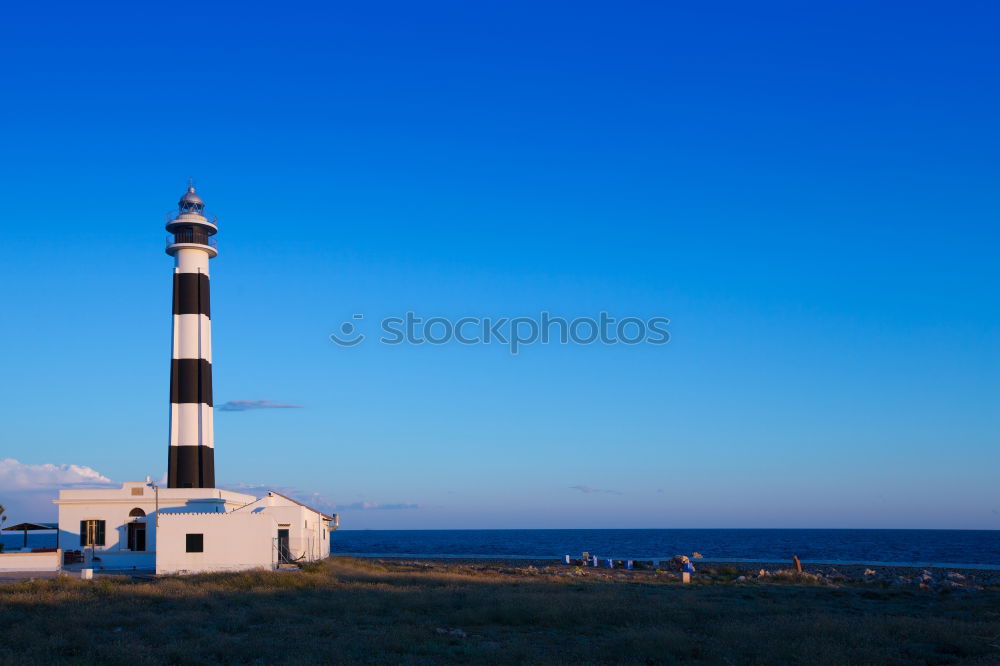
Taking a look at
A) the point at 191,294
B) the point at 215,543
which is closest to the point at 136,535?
the point at 215,543

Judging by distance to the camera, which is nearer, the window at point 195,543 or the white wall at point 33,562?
the white wall at point 33,562

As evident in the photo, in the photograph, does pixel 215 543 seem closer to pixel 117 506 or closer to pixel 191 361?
pixel 117 506

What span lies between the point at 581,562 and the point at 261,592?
30284mm

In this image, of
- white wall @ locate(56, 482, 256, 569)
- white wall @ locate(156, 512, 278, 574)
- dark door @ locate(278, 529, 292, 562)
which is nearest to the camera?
white wall @ locate(156, 512, 278, 574)

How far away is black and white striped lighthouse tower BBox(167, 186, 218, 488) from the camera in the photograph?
39.1m

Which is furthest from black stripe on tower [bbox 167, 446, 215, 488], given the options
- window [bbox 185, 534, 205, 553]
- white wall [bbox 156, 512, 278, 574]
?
window [bbox 185, 534, 205, 553]

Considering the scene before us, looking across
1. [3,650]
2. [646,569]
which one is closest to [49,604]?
[3,650]

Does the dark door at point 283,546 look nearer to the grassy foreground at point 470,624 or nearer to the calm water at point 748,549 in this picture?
the grassy foreground at point 470,624

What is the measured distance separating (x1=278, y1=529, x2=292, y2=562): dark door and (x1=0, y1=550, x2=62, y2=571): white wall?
8.31m

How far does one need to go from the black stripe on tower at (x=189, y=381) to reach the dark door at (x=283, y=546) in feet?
23.2

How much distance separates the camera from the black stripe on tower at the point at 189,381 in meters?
39.3

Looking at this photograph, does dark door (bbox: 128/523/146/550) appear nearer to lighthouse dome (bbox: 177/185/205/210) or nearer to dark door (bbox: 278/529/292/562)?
dark door (bbox: 278/529/292/562)

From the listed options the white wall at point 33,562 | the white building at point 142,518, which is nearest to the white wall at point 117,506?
the white building at point 142,518

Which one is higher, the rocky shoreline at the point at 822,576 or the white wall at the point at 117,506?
the white wall at the point at 117,506
